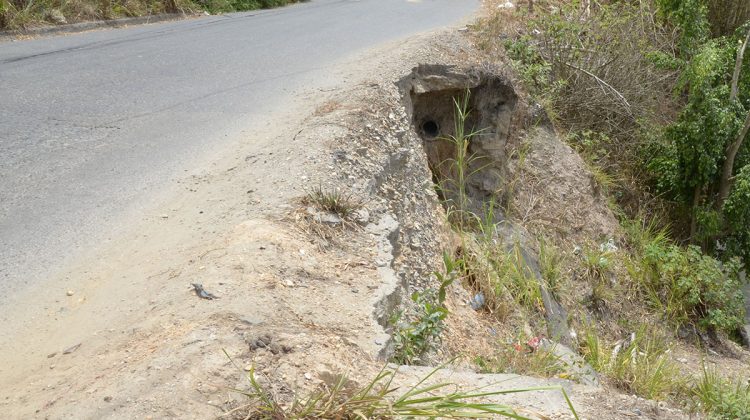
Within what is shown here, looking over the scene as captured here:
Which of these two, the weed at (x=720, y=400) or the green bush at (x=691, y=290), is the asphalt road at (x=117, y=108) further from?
the green bush at (x=691, y=290)

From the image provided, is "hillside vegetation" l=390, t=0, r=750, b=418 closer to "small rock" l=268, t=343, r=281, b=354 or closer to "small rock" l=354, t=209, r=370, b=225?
"small rock" l=354, t=209, r=370, b=225

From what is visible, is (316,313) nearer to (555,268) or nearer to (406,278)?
(406,278)

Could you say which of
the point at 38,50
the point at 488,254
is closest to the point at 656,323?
the point at 488,254

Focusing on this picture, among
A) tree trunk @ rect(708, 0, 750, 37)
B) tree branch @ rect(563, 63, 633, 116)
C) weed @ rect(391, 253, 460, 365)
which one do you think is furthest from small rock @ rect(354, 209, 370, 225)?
tree trunk @ rect(708, 0, 750, 37)

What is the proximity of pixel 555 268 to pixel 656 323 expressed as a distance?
2.20m

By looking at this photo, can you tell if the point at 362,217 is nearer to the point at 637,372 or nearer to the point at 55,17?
the point at 637,372

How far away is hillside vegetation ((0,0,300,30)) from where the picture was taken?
11953 millimetres

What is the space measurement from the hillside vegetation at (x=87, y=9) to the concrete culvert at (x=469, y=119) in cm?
691

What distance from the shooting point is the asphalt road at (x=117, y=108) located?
197 inches

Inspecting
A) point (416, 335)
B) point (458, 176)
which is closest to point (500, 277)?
point (458, 176)

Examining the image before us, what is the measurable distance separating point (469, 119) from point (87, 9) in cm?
777

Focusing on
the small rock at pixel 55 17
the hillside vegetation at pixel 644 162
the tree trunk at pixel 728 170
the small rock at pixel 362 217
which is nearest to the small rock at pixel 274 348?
the small rock at pixel 362 217

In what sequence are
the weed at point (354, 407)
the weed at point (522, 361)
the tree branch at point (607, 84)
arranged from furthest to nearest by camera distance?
the tree branch at point (607, 84), the weed at point (522, 361), the weed at point (354, 407)

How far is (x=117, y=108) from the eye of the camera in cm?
742
